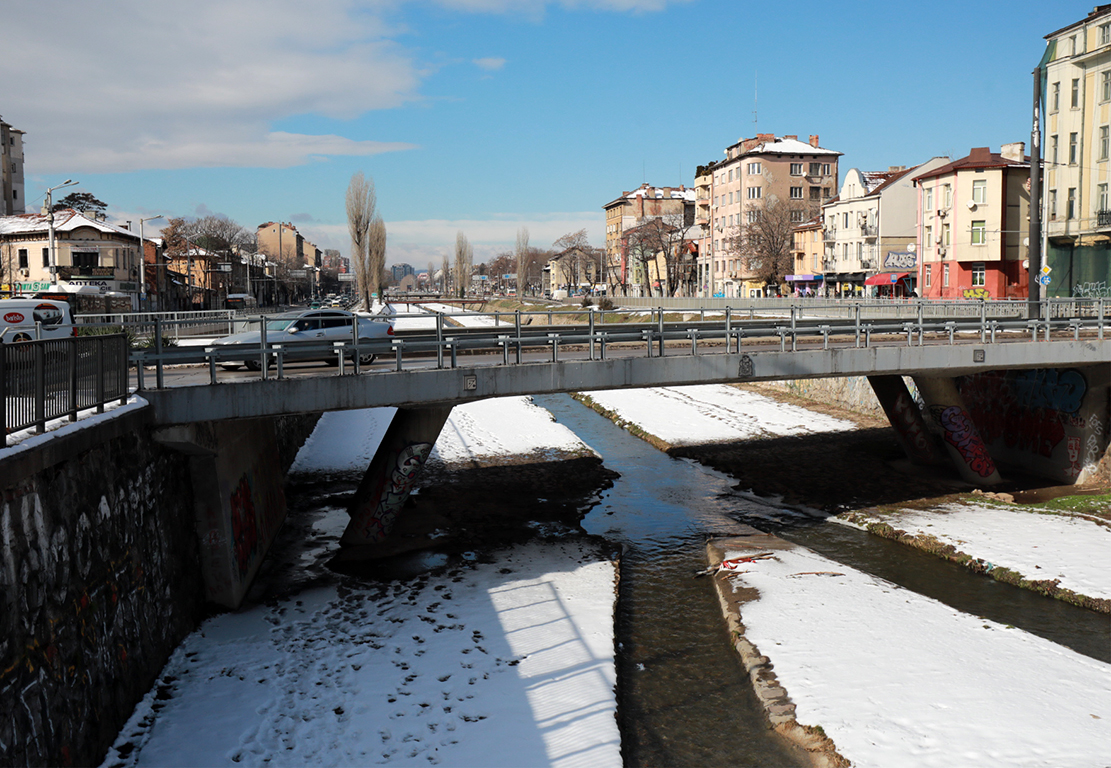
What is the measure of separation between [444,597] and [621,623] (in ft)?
12.1

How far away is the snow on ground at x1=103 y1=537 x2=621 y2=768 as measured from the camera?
38.3 feet

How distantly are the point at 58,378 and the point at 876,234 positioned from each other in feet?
238

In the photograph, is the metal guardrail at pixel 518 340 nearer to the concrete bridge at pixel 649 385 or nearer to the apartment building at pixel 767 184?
the concrete bridge at pixel 649 385

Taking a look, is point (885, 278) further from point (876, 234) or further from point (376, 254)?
point (376, 254)

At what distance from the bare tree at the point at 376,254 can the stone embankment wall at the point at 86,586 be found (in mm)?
86354

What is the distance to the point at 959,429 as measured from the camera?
86.4ft

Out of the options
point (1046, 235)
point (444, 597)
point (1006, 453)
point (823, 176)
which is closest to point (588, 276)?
point (823, 176)

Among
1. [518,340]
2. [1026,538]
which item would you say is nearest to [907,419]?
[1026,538]

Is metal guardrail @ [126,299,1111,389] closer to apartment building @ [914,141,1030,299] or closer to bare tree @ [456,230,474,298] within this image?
apartment building @ [914,141,1030,299]

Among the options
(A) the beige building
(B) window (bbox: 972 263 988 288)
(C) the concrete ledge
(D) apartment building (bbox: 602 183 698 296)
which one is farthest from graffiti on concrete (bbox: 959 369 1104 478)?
(D) apartment building (bbox: 602 183 698 296)

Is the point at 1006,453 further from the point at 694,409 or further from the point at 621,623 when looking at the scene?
the point at 621,623

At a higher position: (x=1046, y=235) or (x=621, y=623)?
(x=1046, y=235)

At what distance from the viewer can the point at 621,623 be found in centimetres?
1630

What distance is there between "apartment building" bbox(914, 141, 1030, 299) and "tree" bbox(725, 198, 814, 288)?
27.0 metres
